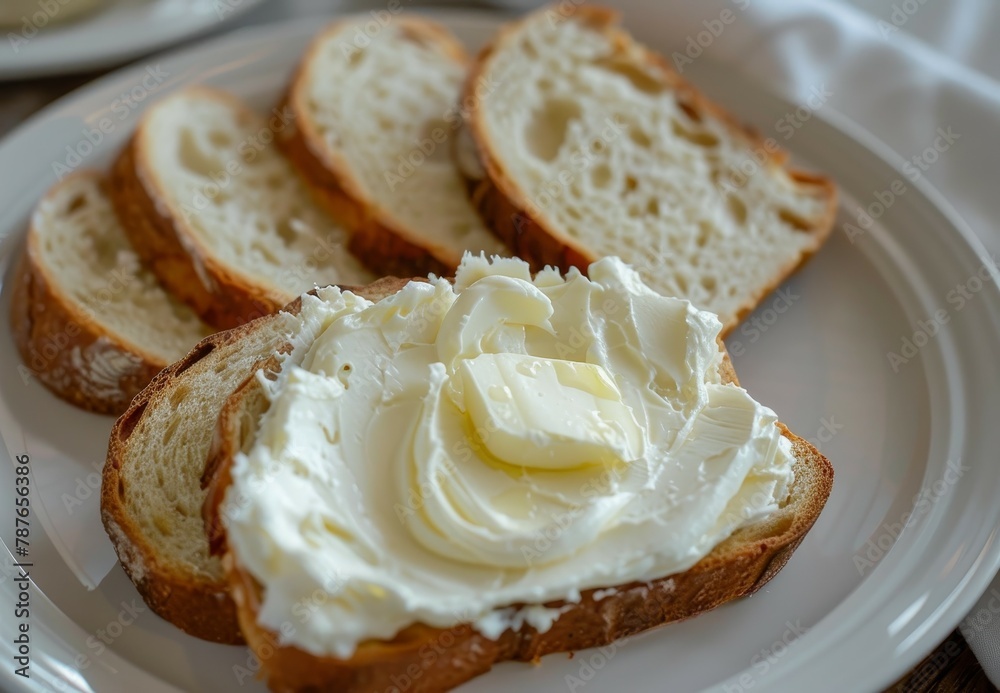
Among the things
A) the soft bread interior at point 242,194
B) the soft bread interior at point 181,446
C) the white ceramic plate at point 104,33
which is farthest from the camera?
the white ceramic plate at point 104,33

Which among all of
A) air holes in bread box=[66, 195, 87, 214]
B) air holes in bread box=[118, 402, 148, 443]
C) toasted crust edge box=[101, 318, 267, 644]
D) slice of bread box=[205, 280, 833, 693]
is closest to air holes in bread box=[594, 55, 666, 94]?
slice of bread box=[205, 280, 833, 693]

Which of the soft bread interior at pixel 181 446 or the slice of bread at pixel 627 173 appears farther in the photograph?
the slice of bread at pixel 627 173

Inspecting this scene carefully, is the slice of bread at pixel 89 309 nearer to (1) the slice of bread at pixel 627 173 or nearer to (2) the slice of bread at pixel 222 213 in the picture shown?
(2) the slice of bread at pixel 222 213

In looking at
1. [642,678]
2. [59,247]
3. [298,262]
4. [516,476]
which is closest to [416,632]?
[516,476]

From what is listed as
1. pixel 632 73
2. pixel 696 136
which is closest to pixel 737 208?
pixel 696 136

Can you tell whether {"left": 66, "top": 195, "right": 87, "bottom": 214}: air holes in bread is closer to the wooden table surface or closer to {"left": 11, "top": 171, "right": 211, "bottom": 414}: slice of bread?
{"left": 11, "top": 171, "right": 211, "bottom": 414}: slice of bread

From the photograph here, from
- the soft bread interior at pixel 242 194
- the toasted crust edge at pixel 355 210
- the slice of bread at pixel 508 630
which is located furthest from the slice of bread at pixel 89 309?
the slice of bread at pixel 508 630

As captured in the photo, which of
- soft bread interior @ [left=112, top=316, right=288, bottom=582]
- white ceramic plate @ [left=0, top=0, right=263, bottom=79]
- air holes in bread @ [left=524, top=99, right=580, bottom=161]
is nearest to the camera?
soft bread interior @ [left=112, top=316, right=288, bottom=582]
